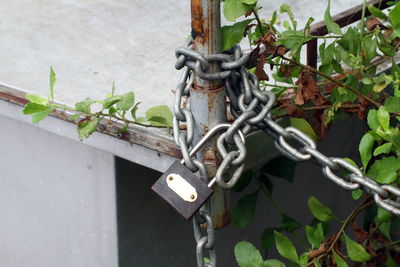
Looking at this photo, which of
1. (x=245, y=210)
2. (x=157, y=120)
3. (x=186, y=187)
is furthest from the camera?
(x=245, y=210)

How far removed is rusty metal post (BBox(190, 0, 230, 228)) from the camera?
117cm

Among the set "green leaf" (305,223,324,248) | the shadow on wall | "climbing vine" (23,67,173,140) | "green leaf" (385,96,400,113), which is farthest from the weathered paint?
"green leaf" (385,96,400,113)

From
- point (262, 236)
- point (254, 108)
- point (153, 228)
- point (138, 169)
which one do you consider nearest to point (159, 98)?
point (138, 169)

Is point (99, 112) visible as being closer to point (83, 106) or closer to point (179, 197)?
point (83, 106)

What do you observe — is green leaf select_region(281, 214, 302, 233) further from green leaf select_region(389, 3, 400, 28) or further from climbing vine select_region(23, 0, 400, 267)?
green leaf select_region(389, 3, 400, 28)

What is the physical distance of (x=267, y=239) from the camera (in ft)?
6.82

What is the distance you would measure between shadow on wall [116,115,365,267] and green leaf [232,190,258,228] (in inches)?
2.3

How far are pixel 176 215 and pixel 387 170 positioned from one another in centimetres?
Answer: 68

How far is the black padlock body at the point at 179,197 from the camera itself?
114 centimetres

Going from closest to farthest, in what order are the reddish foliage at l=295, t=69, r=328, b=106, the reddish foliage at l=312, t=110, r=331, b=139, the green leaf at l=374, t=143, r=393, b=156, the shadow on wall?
the green leaf at l=374, t=143, r=393, b=156 < the reddish foliage at l=295, t=69, r=328, b=106 < the reddish foliage at l=312, t=110, r=331, b=139 < the shadow on wall

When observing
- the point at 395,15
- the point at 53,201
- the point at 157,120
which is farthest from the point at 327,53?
the point at 53,201

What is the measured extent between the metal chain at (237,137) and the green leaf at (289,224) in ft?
2.95

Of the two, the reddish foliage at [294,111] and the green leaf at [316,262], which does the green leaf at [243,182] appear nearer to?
the reddish foliage at [294,111]

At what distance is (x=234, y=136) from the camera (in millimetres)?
1169
